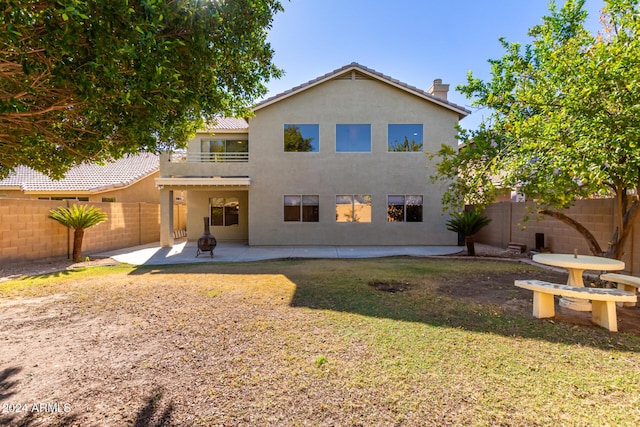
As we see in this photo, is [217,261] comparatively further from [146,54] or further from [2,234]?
[146,54]

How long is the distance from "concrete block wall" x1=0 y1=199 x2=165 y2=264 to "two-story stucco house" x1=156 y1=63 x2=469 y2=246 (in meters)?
1.98

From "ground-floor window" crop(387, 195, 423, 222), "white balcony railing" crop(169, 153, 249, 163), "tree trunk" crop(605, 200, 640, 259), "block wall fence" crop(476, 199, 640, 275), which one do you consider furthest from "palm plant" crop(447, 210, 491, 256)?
"white balcony railing" crop(169, 153, 249, 163)

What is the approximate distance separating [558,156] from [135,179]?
22078 millimetres

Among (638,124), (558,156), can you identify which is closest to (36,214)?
(558,156)

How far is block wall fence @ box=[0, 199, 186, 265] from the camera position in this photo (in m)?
9.46

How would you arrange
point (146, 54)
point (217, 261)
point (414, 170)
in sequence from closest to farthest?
1. point (146, 54)
2. point (217, 261)
3. point (414, 170)

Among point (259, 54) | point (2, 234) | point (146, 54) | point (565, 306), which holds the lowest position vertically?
point (565, 306)

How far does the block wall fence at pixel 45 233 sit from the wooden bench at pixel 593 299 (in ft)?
45.8

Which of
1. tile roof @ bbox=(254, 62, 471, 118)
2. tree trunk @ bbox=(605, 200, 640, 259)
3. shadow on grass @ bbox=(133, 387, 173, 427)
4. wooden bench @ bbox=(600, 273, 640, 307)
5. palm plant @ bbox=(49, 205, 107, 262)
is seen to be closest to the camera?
shadow on grass @ bbox=(133, 387, 173, 427)

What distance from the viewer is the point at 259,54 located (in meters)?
6.42

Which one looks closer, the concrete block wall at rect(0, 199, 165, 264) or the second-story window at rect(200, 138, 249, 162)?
the concrete block wall at rect(0, 199, 165, 264)

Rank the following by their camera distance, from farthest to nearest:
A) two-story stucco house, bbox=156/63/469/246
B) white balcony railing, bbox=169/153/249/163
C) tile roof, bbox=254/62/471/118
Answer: white balcony railing, bbox=169/153/249/163 < two-story stucco house, bbox=156/63/469/246 < tile roof, bbox=254/62/471/118

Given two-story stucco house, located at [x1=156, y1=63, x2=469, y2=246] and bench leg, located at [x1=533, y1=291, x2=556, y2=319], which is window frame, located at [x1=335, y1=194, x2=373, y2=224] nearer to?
two-story stucco house, located at [x1=156, y1=63, x2=469, y2=246]

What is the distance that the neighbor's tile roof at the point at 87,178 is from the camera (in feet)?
61.7
